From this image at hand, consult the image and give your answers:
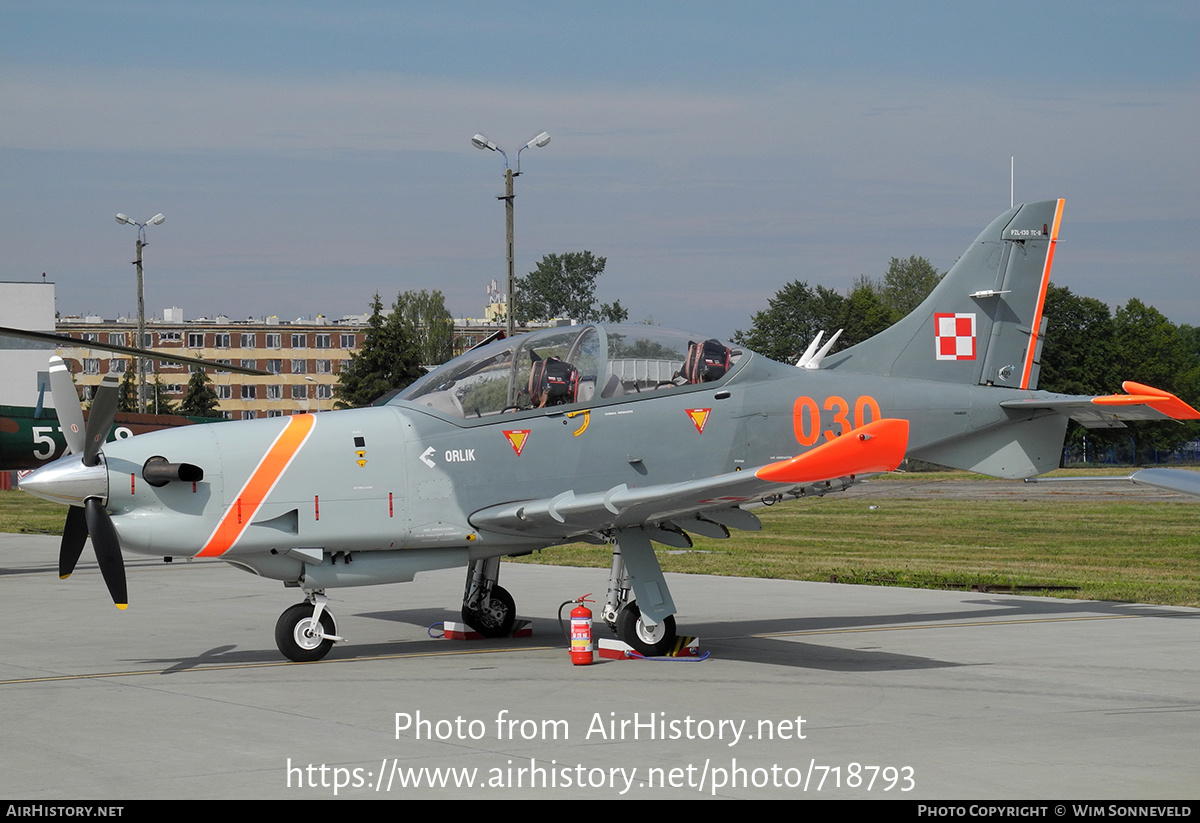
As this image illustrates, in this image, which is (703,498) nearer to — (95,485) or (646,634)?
(646,634)

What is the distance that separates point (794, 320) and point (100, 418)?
307ft

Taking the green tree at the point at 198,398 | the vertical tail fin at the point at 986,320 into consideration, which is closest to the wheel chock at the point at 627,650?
the vertical tail fin at the point at 986,320

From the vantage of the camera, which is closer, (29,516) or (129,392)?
(29,516)

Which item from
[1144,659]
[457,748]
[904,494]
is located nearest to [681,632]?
[1144,659]

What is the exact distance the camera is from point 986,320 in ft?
45.2

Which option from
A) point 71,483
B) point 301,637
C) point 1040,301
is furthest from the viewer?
point 1040,301

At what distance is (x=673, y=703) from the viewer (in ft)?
29.2

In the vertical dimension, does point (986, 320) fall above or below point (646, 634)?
above

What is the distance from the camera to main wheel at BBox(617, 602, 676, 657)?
36.4ft

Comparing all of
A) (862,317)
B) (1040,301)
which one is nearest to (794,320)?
(862,317)

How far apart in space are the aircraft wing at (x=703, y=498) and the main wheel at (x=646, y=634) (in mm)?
830

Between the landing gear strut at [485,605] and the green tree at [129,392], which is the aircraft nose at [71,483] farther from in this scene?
the green tree at [129,392]

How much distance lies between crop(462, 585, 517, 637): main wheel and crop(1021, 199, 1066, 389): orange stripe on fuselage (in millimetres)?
6076

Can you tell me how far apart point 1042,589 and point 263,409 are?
318 ft
